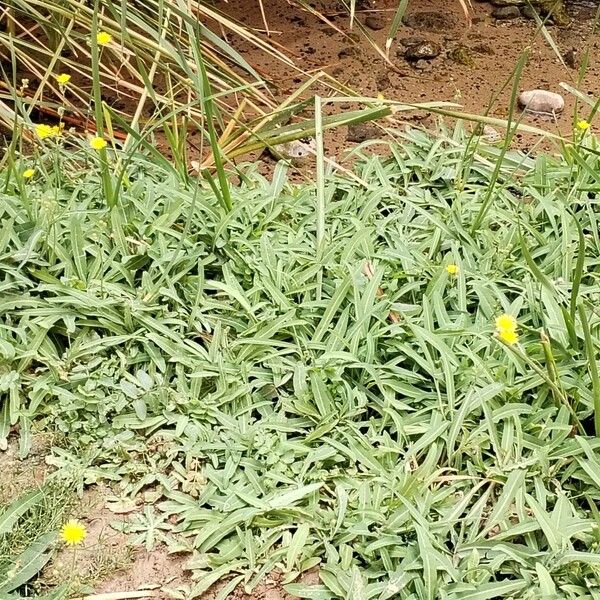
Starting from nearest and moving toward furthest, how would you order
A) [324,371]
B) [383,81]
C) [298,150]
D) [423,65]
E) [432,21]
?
[324,371] → [298,150] → [383,81] → [423,65] → [432,21]

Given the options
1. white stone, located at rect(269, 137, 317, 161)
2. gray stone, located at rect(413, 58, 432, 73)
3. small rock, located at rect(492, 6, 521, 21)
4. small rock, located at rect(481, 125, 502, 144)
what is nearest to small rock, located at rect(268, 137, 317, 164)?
white stone, located at rect(269, 137, 317, 161)

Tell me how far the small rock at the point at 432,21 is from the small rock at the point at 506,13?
0.21 metres

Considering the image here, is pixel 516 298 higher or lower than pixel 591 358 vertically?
lower

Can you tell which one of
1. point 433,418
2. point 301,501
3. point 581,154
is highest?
point 581,154

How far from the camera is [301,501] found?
1568 millimetres

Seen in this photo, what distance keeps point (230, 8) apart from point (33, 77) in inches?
39.8

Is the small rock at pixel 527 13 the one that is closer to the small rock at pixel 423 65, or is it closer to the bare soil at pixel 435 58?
the bare soil at pixel 435 58

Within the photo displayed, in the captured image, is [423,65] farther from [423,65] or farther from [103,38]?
[103,38]

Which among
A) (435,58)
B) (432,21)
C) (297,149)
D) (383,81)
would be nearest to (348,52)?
(383,81)

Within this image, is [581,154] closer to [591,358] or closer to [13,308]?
[591,358]

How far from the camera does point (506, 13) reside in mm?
3525

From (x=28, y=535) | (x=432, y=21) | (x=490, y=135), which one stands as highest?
(x=432, y=21)

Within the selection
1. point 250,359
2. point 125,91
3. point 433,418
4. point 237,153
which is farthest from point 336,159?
point 433,418

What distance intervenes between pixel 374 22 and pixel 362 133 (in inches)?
35.9
